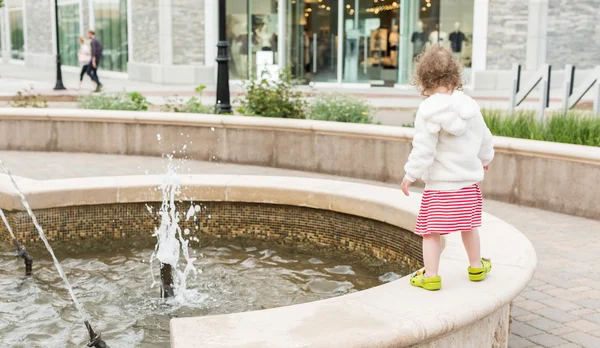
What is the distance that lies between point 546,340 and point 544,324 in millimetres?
286

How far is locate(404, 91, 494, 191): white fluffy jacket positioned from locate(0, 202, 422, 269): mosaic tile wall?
2783mm

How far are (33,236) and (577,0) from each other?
2245 centimetres

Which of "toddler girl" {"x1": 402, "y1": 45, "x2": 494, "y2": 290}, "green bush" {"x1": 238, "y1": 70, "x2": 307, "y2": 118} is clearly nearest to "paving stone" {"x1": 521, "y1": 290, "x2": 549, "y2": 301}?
"toddler girl" {"x1": 402, "y1": 45, "x2": 494, "y2": 290}

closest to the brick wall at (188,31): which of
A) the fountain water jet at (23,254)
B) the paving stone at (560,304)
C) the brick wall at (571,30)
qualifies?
the brick wall at (571,30)

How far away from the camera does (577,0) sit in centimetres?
2578

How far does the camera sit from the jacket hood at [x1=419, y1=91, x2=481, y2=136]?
4.26 metres

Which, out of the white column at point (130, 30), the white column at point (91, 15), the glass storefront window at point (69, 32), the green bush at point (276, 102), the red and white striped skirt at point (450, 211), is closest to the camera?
the red and white striped skirt at point (450, 211)

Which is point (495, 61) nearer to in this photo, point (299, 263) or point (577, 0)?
point (577, 0)

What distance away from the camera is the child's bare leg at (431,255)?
14.3ft

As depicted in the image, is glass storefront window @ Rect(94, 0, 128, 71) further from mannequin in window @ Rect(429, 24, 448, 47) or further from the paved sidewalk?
mannequin in window @ Rect(429, 24, 448, 47)

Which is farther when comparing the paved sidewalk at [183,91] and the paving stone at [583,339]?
the paved sidewalk at [183,91]

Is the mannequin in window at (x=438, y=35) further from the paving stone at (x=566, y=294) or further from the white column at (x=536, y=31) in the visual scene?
the paving stone at (x=566, y=294)

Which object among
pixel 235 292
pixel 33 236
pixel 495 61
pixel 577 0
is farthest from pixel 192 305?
pixel 577 0

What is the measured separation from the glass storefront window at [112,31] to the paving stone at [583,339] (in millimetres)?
28493
